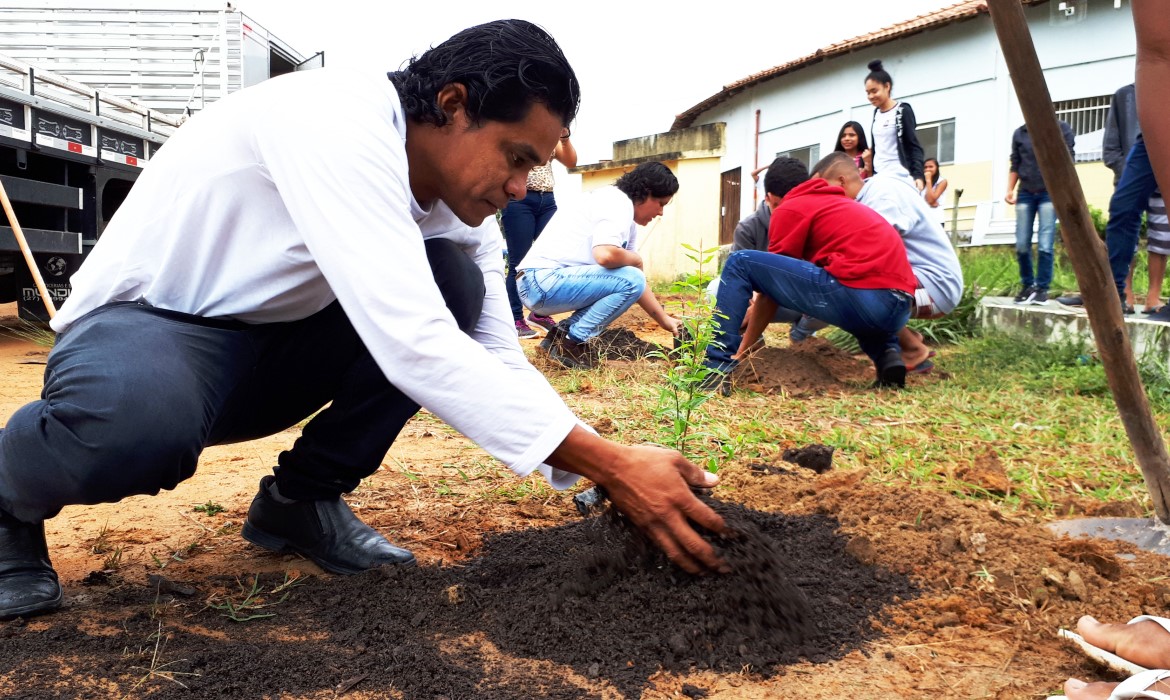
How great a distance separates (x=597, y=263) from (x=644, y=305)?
505mm

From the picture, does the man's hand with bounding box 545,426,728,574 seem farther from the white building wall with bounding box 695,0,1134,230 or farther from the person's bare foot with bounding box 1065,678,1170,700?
the white building wall with bounding box 695,0,1134,230

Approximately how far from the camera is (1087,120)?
14.9 m

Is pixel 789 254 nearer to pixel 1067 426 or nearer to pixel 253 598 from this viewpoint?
pixel 1067 426

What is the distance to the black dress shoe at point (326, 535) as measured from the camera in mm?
2287

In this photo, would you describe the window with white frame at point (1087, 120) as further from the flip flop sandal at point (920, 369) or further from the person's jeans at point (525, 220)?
the person's jeans at point (525, 220)

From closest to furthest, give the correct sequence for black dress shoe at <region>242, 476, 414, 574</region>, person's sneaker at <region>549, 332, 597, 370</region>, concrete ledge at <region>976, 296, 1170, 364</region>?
1. black dress shoe at <region>242, 476, 414, 574</region>
2. concrete ledge at <region>976, 296, 1170, 364</region>
3. person's sneaker at <region>549, 332, 597, 370</region>

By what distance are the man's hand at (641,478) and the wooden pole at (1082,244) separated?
3.83 feet

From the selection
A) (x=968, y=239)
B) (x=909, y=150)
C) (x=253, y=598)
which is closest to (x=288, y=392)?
(x=253, y=598)

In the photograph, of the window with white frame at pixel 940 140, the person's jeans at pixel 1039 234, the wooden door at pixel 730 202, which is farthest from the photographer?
the wooden door at pixel 730 202

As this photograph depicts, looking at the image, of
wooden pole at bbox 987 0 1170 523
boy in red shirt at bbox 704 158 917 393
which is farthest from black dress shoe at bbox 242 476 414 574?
boy in red shirt at bbox 704 158 917 393

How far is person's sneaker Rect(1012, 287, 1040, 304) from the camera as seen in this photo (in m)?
7.44

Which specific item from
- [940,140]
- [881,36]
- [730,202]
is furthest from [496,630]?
[730,202]

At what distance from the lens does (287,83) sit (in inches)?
71.8

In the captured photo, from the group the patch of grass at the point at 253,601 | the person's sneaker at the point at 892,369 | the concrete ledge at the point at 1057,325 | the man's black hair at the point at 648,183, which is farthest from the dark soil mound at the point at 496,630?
the man's black hair at the point at 648,183
